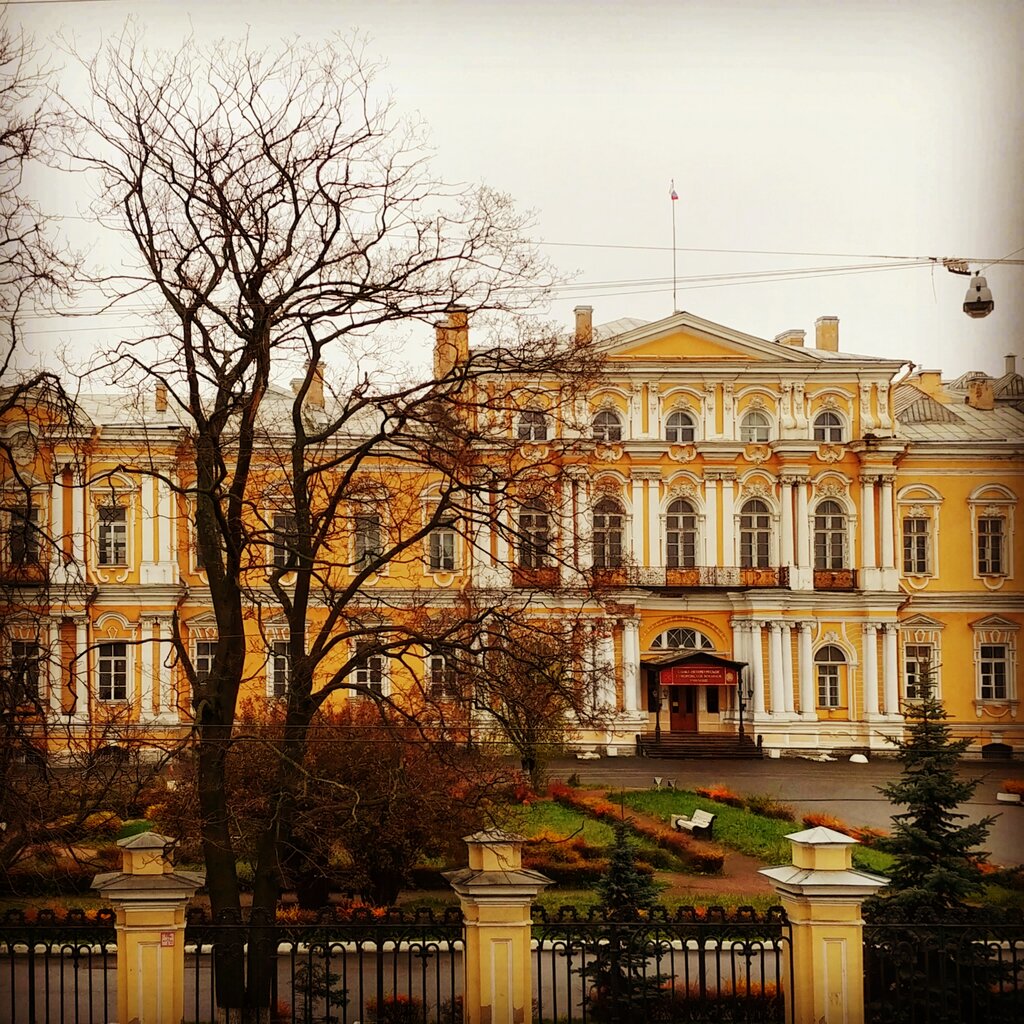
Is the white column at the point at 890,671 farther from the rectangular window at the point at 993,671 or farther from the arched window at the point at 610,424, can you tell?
the arched window at the point at 610,424

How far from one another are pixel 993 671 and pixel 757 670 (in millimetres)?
2665

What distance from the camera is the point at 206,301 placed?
361 inches

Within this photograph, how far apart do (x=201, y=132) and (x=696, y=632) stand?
31.0 ft

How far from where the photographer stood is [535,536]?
33.8ft

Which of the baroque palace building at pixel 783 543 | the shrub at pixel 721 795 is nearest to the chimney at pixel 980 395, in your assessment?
the baroque palace building at pixel 783 543

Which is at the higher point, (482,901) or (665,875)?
(482,901)

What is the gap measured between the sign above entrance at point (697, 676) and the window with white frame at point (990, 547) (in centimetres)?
316

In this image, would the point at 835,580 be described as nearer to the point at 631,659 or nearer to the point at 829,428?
the point at 829,428

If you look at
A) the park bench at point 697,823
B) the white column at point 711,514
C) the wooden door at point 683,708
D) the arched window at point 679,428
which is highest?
the arched window at point 679,428

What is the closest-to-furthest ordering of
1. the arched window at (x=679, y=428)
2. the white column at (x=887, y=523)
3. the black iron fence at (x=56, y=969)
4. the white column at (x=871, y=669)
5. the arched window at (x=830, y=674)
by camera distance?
the black iron fence at (x=56, y=969)
the arched window at (x=679, y=428)
the white column at (x=887, y=523)
the white column at (x=871, y=669)
the arched window at (x=830, y=674)

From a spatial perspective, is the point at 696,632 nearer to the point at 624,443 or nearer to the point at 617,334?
the point at 624,443

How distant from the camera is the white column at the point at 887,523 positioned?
17.1m

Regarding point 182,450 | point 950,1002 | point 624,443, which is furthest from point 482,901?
point 624,443

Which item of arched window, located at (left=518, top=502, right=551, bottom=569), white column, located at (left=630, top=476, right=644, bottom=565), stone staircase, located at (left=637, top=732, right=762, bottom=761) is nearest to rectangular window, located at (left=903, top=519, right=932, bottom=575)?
stone staircase, located at (left=637, top=732, right=762, bottom=761)
